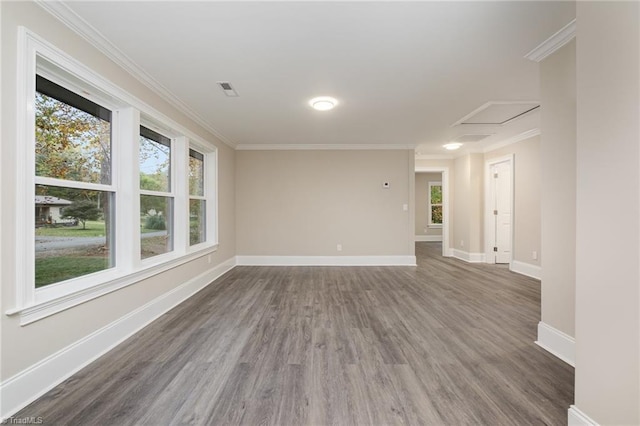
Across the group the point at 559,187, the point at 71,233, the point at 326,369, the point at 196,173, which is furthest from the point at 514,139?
the point at 71,233

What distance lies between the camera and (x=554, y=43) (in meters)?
2.07

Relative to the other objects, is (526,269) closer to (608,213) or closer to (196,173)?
(608,213)

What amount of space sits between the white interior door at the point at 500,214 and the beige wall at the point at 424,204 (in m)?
4.31

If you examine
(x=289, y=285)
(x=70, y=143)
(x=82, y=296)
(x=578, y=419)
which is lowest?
(x=289, y=285)

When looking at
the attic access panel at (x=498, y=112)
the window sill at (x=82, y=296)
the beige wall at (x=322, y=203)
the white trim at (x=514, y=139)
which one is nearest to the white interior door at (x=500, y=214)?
the white trim at (x=514, y=139)

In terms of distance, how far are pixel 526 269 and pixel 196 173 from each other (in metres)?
5.87

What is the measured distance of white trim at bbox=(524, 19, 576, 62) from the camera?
1.93 meters

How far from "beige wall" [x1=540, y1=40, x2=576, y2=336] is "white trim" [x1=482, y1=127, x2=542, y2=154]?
2822mm

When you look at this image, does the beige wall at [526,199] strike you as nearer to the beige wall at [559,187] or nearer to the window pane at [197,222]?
the beige wall at [559,187]

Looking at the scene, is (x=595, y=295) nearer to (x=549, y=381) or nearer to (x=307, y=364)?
(x=549, y=381)

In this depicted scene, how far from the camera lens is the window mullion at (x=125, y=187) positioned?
2.46 m

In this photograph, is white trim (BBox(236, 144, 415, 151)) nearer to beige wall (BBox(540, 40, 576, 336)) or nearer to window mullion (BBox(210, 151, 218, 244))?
window mullion (BBox(210, 151, 218, 244))

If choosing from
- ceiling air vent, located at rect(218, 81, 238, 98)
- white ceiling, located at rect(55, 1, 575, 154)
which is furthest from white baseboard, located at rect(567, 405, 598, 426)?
ceiling air vent, located at rect(218, 81, 238, 98)

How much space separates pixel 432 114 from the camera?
3.71m
